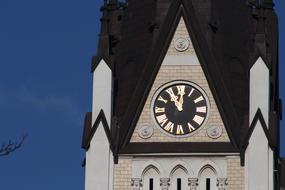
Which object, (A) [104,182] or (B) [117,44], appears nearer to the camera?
(A) [104,182]

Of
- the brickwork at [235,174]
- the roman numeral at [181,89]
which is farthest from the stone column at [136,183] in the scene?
the roman numeral at [181,89]

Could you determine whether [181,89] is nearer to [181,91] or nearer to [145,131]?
[181,91]

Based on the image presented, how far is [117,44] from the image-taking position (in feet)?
116

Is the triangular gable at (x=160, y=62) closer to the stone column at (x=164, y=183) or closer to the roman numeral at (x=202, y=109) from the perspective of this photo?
the roman numeral at (x=202, y=109)

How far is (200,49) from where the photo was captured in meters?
34.0

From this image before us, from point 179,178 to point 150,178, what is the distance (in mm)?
756

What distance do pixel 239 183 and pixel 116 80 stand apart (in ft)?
15.1

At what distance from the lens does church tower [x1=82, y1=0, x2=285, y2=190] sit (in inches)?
1289

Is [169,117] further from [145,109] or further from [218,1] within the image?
[218,1]

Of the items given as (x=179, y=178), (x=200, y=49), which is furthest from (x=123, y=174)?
(x=200, y=49)

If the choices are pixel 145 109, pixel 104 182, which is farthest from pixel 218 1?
pixel 104 182

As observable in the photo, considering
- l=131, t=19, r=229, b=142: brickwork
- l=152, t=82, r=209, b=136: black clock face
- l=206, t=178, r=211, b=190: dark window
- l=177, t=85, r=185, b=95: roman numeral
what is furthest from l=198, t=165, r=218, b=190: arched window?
l=177, t=85, r=185, b=95: roman numeral

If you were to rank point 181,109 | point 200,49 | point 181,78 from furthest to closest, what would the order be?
point 200,49 < point 181,78 < point 181,109

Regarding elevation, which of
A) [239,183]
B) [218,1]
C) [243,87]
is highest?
[218,1]
